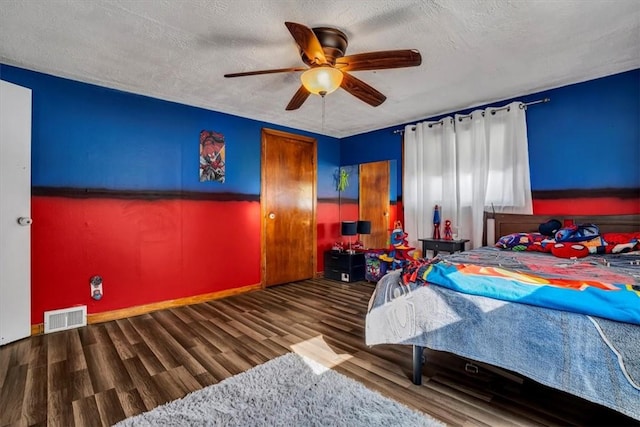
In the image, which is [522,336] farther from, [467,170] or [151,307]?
[151,307]

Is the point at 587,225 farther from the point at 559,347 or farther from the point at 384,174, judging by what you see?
the point at 384,174

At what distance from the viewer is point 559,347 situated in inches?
52.8

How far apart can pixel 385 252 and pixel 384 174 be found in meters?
1.20

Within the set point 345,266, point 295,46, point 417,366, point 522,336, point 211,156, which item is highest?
point 295,46

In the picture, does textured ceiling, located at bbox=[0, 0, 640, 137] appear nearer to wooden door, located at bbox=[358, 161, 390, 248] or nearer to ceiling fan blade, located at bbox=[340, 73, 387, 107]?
ceiling fan blade, located at bbox=[340, 73, 387, 107]

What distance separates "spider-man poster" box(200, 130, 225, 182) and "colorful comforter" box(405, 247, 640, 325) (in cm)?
280

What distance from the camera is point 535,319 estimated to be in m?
1.41

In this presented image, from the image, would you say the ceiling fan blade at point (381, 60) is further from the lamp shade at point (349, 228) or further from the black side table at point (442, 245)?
the lamp shade at point (349, 228)

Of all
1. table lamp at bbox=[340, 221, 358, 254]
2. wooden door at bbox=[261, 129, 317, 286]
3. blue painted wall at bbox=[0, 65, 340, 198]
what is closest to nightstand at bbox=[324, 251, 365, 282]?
table lamp at bbox=[340, 221, 358, 254]

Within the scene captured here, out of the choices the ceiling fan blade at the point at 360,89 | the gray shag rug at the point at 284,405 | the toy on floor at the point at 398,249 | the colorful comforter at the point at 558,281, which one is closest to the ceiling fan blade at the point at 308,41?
the ceiling fan blade at the point at 360,89

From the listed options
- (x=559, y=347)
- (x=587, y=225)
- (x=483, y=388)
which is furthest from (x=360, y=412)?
Answer: (x=587, y=225)

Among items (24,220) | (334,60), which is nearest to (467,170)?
(334,60)

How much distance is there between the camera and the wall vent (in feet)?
8.96

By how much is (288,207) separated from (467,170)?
252 cm
